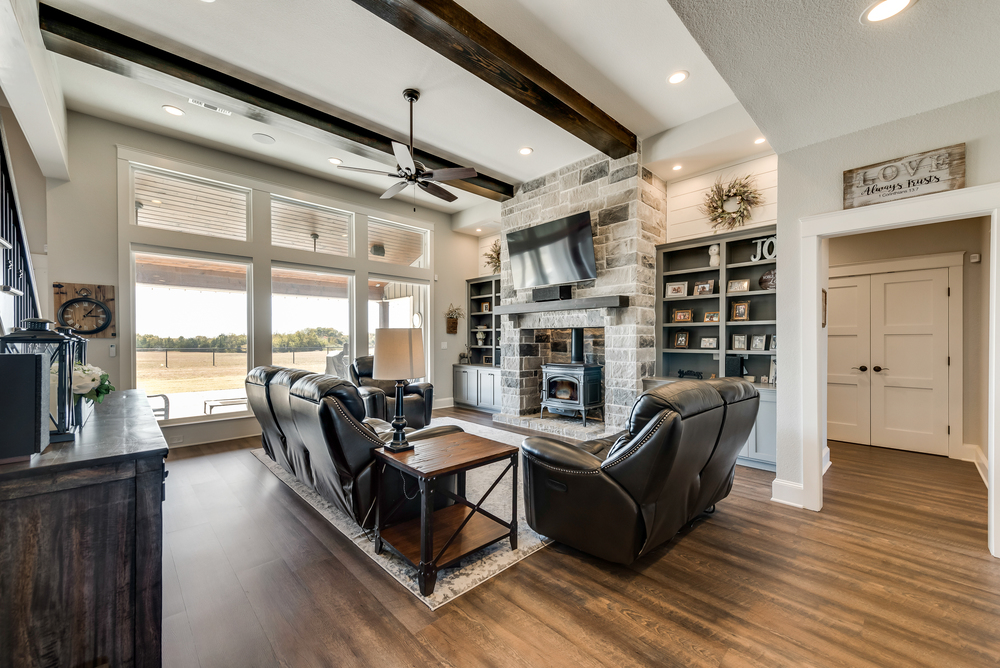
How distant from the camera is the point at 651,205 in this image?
16.5 ft

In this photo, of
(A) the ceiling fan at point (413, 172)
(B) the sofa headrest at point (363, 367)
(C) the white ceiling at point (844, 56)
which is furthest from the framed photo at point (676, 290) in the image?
(B) the sofa headrest at point (363, 367)

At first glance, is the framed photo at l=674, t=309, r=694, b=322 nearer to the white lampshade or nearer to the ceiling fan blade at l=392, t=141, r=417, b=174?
the ceiling fan blade at l=392, t=141, r=417, b=174

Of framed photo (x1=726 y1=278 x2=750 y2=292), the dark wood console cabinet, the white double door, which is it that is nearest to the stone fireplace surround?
framed photo (x1=726 y1=278 x2=750 y2=292)

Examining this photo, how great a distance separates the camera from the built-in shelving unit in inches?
160

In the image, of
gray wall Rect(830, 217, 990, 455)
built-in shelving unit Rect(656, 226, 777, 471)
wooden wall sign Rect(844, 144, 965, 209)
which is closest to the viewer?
wooden wall sign Rect(844, 144, 965, 209)

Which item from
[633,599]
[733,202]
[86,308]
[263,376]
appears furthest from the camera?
[733,202]

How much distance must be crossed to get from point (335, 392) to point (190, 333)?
12.6 ft

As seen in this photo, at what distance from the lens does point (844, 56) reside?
82.8 inches

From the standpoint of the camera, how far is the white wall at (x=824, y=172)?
239cm

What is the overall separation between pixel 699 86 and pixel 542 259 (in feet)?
8.37

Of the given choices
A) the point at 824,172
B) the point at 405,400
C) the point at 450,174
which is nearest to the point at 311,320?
the point at 405,400

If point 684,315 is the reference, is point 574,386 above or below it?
below

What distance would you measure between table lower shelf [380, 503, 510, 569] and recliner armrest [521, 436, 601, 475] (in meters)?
0.49

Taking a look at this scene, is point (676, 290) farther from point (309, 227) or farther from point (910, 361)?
point (309, 227)
